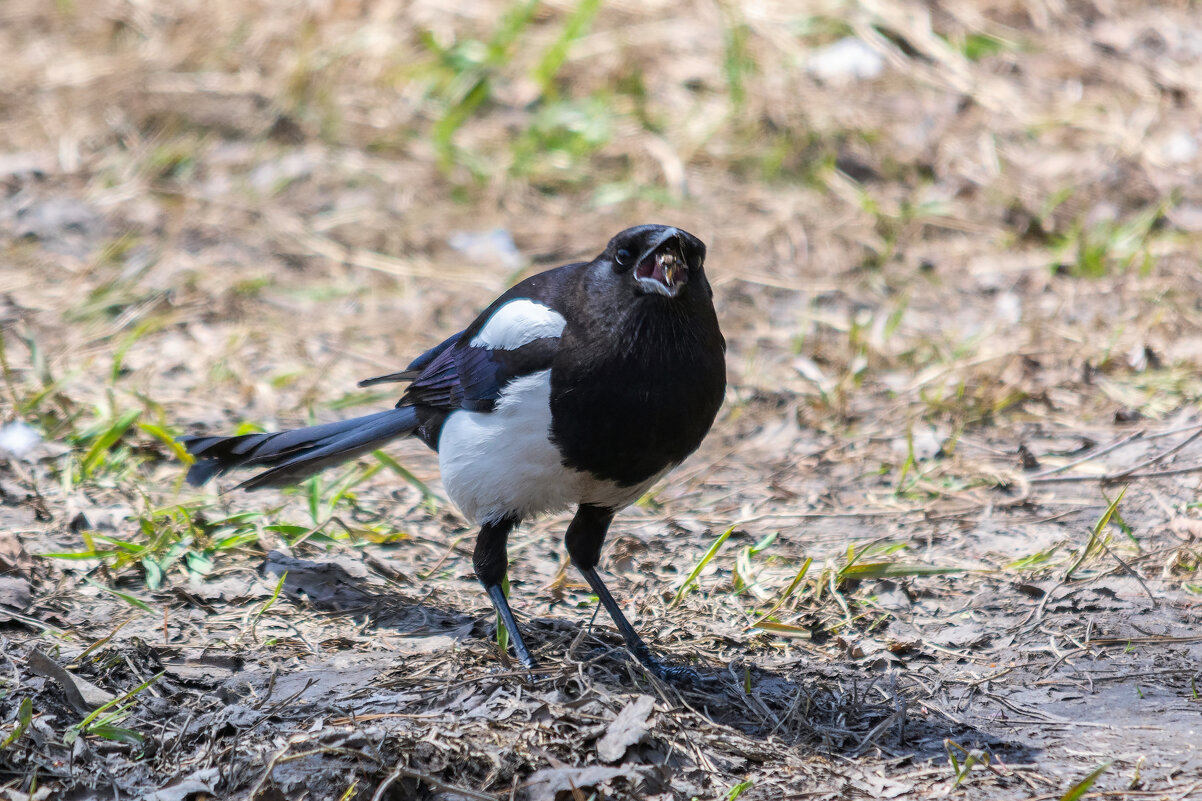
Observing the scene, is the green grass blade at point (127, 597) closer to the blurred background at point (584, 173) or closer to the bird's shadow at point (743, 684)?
the bird's shadow at point (743, 684)

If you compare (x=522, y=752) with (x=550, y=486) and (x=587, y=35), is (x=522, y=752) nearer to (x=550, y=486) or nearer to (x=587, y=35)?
(x=550, y=486)

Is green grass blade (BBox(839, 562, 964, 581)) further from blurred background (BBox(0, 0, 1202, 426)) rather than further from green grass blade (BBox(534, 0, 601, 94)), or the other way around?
green grass blade (BBox(534, 0, 601, 94))

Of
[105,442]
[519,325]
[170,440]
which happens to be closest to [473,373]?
[519,325]

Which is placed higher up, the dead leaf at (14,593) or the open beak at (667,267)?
the open beak at (667,267)

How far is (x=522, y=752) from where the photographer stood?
2.30m

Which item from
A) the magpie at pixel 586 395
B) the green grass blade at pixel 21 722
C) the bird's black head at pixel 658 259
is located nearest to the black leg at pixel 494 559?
the magpie at pixel 586 395

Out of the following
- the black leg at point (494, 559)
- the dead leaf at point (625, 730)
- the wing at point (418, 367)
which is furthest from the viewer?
the wing at point (418, 367)

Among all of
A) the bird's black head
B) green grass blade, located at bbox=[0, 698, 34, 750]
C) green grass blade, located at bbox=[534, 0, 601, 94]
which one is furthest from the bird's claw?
green grass blade, located at bbox=[534, 0, 601, 94]

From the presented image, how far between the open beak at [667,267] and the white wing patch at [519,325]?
0.25 m

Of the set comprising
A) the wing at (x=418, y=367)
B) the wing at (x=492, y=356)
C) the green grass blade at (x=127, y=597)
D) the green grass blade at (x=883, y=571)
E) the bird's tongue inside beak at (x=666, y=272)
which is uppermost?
the bird's tongue inside beak at (x=666, y=272)

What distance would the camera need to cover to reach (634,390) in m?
2.67

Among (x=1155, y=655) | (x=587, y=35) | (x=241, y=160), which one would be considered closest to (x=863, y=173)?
(x=587, y=35)

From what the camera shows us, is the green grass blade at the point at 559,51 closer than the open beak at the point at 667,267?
No

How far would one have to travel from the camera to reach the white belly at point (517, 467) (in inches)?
109
